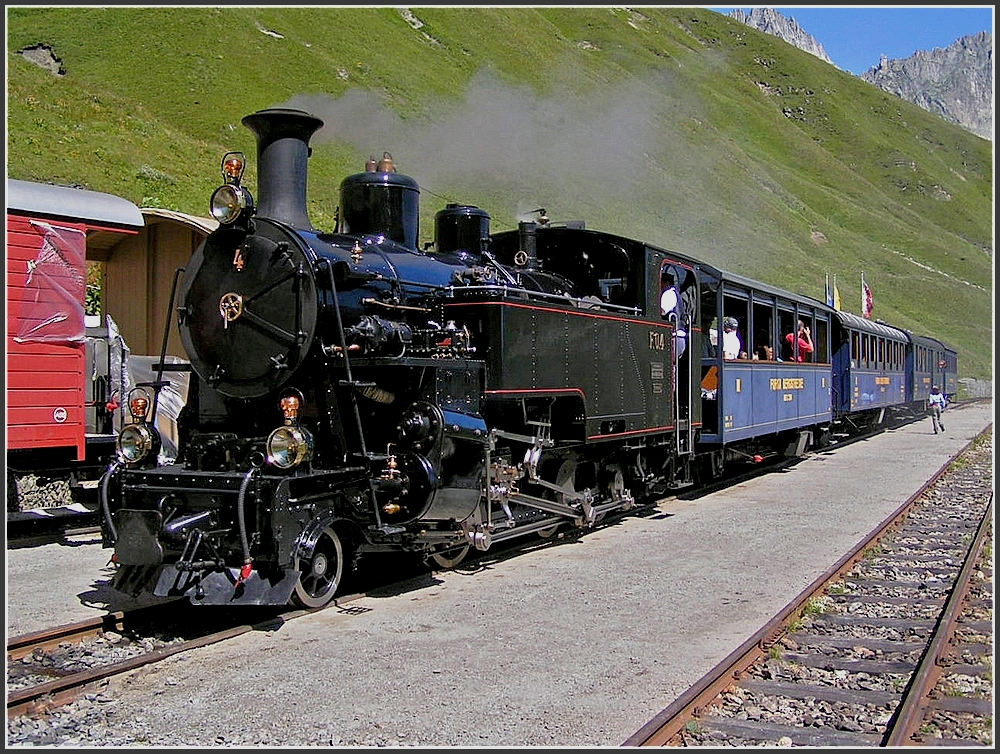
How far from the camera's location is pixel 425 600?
22.5 feet

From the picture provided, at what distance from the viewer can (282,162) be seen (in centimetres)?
712

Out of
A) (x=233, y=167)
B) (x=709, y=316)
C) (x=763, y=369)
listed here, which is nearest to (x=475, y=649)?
(x=233, y=167)

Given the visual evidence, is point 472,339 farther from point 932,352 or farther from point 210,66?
point 210,66

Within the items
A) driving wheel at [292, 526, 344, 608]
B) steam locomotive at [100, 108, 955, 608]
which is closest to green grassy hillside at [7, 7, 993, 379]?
steam locomotive at [100, 108, 955, 608]

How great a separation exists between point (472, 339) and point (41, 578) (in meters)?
3.91

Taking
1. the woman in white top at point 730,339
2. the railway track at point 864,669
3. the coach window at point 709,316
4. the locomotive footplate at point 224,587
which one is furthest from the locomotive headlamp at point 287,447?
the woman in white top at point 730,339

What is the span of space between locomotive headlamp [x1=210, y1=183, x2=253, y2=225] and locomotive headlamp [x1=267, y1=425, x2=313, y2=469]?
1682 millimetres

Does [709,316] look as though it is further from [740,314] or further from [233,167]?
[233,167]

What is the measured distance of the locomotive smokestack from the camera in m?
7.07

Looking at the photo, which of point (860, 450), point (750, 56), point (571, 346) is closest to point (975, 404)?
point (860, 450)

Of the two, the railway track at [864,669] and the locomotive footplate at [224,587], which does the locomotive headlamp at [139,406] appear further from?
the railway track at [864,669]

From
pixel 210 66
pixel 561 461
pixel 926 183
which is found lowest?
pixel 561 461

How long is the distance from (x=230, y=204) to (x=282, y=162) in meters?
0.65

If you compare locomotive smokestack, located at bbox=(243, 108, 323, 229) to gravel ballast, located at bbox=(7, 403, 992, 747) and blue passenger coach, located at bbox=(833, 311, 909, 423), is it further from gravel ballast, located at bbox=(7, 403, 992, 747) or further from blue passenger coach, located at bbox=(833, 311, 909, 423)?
blue passenger coach, located at bbox=(833, 311, 909, 423)
